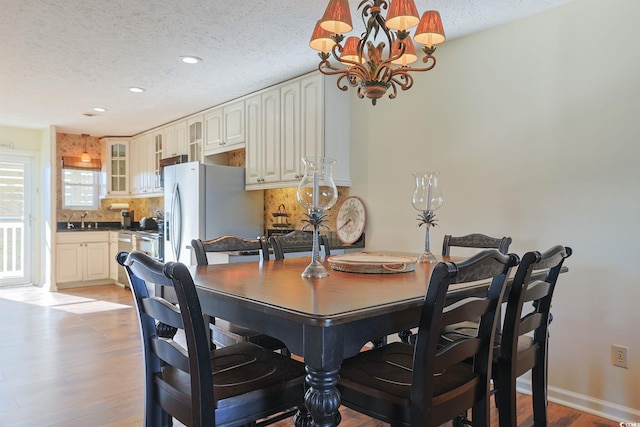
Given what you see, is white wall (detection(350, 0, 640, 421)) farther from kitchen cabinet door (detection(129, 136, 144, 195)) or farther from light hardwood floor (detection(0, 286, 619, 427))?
kitchen cabinet door (detection(129, 136, 144, 195))

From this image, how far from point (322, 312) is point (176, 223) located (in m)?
3.64

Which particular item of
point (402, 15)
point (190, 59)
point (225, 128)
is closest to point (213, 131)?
point (225, 128)

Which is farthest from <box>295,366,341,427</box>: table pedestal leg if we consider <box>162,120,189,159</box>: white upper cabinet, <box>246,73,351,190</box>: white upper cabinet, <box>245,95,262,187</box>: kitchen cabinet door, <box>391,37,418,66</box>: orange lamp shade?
<box>162,120,189,159</box>: white upper cabinet

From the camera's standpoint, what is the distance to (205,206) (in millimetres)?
4184

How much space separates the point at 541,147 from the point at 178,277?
2.42 m

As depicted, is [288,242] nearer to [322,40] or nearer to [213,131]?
[322,40]

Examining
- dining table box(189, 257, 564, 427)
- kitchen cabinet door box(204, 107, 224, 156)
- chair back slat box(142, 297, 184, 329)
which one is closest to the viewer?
dining table box(189, 257, 564, 427)

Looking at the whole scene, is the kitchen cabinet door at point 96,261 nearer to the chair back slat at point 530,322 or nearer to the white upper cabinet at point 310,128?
the white upper cabinet at point 310,128

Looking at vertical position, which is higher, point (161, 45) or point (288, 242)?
point (161, 45)

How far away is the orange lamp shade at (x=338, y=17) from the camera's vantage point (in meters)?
1.85

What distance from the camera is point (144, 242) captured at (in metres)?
5.78

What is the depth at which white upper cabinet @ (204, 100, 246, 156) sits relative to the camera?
459cm

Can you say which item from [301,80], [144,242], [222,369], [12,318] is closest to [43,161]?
[144,242]

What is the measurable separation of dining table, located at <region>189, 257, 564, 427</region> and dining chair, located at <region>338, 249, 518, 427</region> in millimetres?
91
